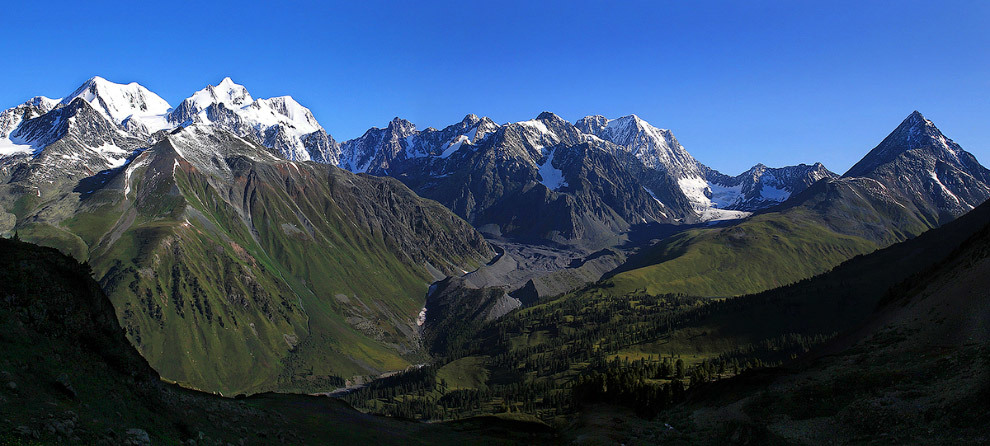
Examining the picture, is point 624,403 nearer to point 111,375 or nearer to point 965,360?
point 965,360

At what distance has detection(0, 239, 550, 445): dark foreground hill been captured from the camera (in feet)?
86.7

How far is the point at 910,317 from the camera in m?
71.1

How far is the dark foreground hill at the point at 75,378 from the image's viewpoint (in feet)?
86.7

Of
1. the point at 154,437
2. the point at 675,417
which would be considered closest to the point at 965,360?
the point at 675,417

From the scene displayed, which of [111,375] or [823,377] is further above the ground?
[111,375]

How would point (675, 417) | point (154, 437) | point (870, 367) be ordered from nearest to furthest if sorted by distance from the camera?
point (154, 437) → point (870, 367) → point (675, 417)

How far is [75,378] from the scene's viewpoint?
31672 millimetres

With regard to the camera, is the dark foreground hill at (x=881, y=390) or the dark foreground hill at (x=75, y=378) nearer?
the dark foreground hill at (x=75, y=378)

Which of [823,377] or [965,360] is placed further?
[823,377]

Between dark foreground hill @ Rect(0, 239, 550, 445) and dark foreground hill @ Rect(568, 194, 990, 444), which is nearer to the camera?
dark foreground hill @ Rect(0, 239, 550, 445)

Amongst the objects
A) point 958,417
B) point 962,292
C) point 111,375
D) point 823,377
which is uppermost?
point 962,292

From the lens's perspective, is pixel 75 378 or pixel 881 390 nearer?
pixel 75 378

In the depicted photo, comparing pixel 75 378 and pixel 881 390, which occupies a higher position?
pixel 75 378

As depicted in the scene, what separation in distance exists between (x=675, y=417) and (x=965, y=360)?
3290 cm
